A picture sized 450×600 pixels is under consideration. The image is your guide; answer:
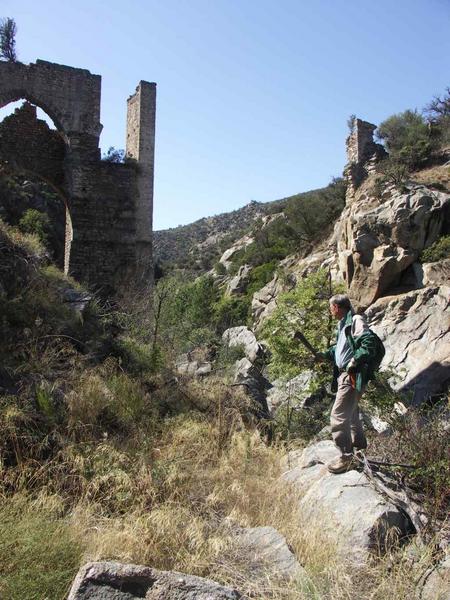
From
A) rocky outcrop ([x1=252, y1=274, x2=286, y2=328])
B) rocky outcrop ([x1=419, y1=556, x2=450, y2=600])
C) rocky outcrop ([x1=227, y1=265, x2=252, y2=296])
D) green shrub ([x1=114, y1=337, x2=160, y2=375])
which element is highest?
rocky outcrop ([x1=227, y1=265, x2=252, y2=296])

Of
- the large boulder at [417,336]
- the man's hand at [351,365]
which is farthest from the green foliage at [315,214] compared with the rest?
the man's hand at [351,365]

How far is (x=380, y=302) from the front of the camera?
58.0ft

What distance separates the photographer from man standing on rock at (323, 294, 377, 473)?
4934 millimetres

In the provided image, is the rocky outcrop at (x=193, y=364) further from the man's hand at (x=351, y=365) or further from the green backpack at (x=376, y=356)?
the green backpack at (x=376, y=356)

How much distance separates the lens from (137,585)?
2816mm

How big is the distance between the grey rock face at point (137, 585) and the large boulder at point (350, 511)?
1.25 metres

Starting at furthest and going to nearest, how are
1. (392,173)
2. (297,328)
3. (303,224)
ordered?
(303,224), (392,173), (297,328)

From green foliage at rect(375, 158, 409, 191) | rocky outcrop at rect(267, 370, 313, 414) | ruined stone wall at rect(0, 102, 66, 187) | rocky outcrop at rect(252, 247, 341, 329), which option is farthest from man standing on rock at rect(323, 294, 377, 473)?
rocky outcrop at rect(252, 247, 341, 329)

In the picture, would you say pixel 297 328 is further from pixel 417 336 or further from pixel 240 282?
pixel 240 282

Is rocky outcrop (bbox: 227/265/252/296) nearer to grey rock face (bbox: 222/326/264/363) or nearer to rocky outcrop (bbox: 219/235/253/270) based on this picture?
rocky outcrop (bbox: 219/235/253/270)

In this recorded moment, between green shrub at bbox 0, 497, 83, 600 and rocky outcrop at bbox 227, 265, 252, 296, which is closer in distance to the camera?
green shrub at bbox 0, 497, 83, 600

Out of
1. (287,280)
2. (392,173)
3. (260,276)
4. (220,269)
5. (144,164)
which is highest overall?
(392,173)

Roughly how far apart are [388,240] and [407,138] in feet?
40.2

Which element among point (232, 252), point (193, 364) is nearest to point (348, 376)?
point (193, 364)
